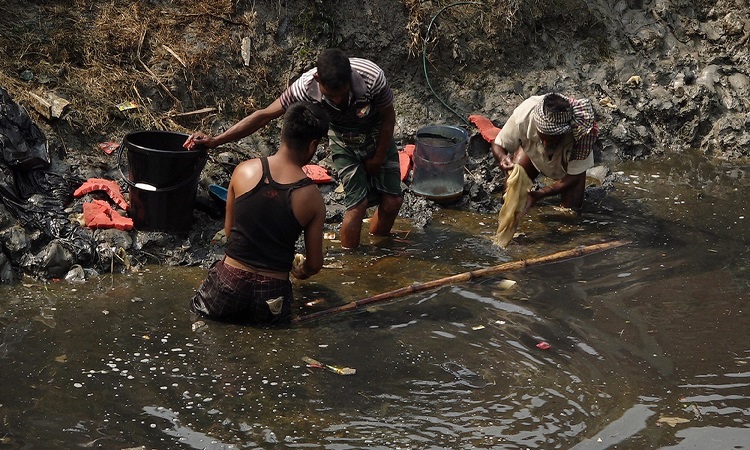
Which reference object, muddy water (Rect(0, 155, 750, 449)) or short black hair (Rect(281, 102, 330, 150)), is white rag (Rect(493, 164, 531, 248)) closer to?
muddy water (Rect(0, 155, 750, 449))

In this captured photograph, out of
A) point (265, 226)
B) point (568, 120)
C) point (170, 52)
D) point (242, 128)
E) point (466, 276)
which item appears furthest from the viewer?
point (170, 52)

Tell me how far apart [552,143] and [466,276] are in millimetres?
1675

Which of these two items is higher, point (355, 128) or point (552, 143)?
point (355, 128)

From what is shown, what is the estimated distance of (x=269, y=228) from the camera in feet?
17.4

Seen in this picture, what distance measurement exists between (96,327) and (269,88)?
3.93 metres

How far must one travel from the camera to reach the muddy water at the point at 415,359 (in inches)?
178

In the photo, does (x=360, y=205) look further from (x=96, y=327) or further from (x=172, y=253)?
(x=96, y=327)

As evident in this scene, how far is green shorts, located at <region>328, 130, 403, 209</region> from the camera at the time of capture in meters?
6.75

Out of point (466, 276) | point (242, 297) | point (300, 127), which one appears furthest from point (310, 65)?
point (242, 297)

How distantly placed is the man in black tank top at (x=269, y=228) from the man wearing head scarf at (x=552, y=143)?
99.1 inches

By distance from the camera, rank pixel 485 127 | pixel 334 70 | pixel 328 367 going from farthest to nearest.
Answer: pixel 485 127, pixel 334 70, pixel 328 367

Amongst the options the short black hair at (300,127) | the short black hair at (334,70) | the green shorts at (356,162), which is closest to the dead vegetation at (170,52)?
the green shorts at (356,162)

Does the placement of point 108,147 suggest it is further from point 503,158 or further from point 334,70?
point 503,158

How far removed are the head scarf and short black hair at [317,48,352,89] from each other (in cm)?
198
